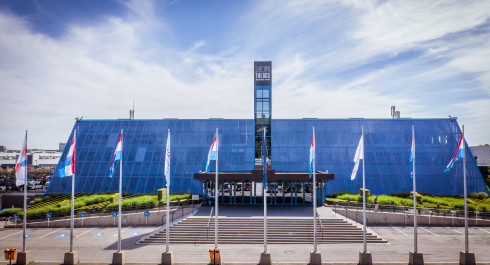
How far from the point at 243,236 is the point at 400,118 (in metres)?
37.9

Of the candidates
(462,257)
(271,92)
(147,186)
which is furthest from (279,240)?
(147,186)

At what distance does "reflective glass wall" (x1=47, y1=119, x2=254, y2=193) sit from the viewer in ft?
155

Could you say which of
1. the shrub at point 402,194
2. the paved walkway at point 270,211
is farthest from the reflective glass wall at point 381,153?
the paved walkway at point 270,211

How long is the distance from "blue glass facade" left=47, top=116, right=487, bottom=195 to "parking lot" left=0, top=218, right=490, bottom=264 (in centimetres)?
1543

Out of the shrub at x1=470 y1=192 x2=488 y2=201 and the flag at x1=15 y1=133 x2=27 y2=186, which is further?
the shrub at x1=470 y1=192 x2=488 y2=201

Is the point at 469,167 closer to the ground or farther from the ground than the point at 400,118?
closer to the ground

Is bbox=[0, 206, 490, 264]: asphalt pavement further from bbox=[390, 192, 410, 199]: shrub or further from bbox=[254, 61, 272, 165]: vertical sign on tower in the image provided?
bbox=[254, 61, 272, 165]: vertical sign on tower

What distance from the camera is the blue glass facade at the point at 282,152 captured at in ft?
154

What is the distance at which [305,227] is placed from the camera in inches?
1153

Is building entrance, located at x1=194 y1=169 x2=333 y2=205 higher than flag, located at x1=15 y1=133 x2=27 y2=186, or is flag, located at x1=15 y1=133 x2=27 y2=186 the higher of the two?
flag, located at x1=15 y1=133 x2=27 y2=186

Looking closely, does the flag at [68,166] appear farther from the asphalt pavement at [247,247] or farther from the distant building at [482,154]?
the distant building at [482,154]

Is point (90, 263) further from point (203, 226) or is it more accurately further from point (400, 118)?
point (400, 118)

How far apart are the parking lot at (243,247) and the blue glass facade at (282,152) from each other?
15.4m

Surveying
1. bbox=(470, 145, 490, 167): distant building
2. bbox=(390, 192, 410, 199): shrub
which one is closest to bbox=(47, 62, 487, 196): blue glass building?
bbox=(390, 192, 410, 199): shrub
